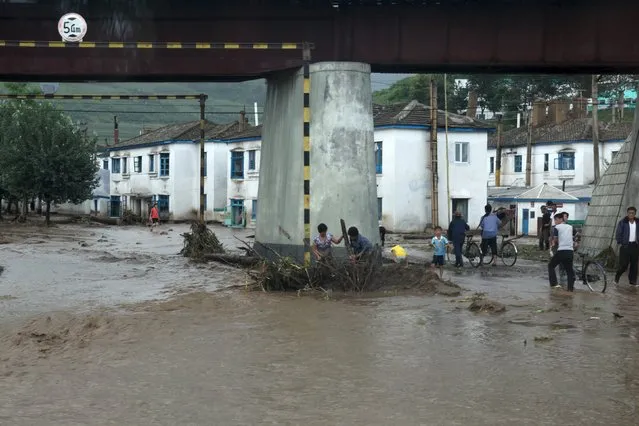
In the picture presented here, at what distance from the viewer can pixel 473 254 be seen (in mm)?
20812

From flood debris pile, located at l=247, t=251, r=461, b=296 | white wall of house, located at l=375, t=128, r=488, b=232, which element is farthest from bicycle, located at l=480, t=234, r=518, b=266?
white wall of house, located at l=375, t=128, r=488, b=232

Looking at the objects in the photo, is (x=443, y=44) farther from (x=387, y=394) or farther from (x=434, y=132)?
(x=434, y=132)

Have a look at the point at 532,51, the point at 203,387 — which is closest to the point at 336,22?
the point at 532,51

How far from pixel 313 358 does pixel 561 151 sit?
150 ft

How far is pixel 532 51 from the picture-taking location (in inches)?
691

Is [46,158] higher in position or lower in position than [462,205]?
higher

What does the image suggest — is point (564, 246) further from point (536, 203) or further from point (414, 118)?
point (536, 203)

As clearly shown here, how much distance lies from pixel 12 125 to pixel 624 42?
40.2 m

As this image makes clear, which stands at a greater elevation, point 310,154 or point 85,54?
point 85,54

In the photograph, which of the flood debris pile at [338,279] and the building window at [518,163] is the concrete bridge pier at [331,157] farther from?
the building window at [518,163]

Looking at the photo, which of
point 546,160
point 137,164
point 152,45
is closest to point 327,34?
point 152,45

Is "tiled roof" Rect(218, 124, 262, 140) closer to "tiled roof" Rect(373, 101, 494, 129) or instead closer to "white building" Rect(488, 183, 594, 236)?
"tiled roof" Rect(373, 101, 494, 129)

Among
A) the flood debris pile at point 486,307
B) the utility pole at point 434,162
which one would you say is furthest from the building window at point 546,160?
the flood debris pile at point 486,307

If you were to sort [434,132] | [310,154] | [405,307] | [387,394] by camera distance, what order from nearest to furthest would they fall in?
[387,394] < [405,307] < [310,154] < [434,132]
